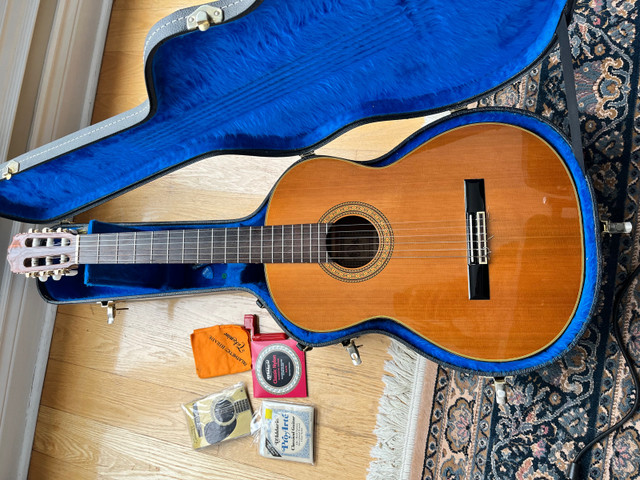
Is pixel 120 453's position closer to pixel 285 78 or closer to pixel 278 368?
pixel 278 368

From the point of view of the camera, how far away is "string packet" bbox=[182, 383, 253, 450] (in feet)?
3.75

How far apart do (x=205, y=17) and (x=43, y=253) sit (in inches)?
26.5

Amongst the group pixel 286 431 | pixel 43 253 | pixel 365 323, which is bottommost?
pixel 286 431

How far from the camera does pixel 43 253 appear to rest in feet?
3.15

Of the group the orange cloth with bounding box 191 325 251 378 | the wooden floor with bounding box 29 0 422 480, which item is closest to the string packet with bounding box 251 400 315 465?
the wooden floor with bounding box 29 0 422 480

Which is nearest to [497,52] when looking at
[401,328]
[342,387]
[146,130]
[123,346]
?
[401,328]

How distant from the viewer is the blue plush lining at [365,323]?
2.62 ft

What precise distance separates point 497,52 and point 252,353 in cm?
92

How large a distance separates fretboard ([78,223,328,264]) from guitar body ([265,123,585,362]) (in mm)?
38

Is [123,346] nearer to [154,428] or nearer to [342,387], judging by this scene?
[154,428]

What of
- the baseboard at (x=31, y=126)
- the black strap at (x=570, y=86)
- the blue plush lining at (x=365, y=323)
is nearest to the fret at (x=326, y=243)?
the blue plush lining at (x=365, y=323)

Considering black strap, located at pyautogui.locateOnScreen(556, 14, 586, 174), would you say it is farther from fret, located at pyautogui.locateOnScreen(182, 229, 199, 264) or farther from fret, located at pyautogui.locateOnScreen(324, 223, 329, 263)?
fret, located at pyautogui.locateOnScreen(182, 229, 199, 264)

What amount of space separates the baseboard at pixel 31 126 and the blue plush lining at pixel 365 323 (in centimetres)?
25

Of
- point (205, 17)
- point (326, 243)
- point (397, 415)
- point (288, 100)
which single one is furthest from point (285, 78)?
point (397, 415)
